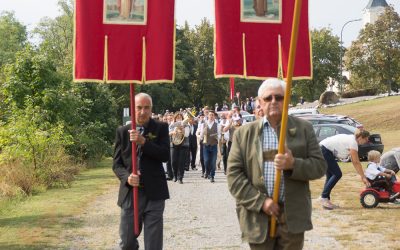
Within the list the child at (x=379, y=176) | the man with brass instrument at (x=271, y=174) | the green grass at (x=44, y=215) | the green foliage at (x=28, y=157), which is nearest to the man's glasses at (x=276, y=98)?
the man with brass instrument at (x=271, y=174)

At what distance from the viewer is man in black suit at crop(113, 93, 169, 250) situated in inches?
262

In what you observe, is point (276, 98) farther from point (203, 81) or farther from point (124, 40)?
point (203, 81)

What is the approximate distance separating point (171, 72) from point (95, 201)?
7.63m

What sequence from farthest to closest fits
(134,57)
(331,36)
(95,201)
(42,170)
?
(331,36) < (42,170) < (95,201) < (134,57)

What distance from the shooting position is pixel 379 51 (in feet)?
220

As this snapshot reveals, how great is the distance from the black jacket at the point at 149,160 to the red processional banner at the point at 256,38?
852 millimetres

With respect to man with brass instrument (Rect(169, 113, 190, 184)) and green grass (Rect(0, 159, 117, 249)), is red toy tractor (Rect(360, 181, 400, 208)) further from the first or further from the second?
man with brass instrument (Rect(169, 113, 190, 184))

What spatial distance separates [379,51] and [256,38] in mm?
62906

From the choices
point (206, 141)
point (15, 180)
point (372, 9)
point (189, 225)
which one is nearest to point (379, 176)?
point (189, 225)

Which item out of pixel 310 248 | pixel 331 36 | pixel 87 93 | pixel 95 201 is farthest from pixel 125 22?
pixel 331 36

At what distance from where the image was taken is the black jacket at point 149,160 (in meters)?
6.65

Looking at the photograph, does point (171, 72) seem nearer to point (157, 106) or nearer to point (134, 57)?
point (134, 57)

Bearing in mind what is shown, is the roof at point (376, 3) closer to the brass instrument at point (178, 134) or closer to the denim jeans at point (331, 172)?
the brass instrument at point (178, 134)

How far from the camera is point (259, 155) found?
5.04m
